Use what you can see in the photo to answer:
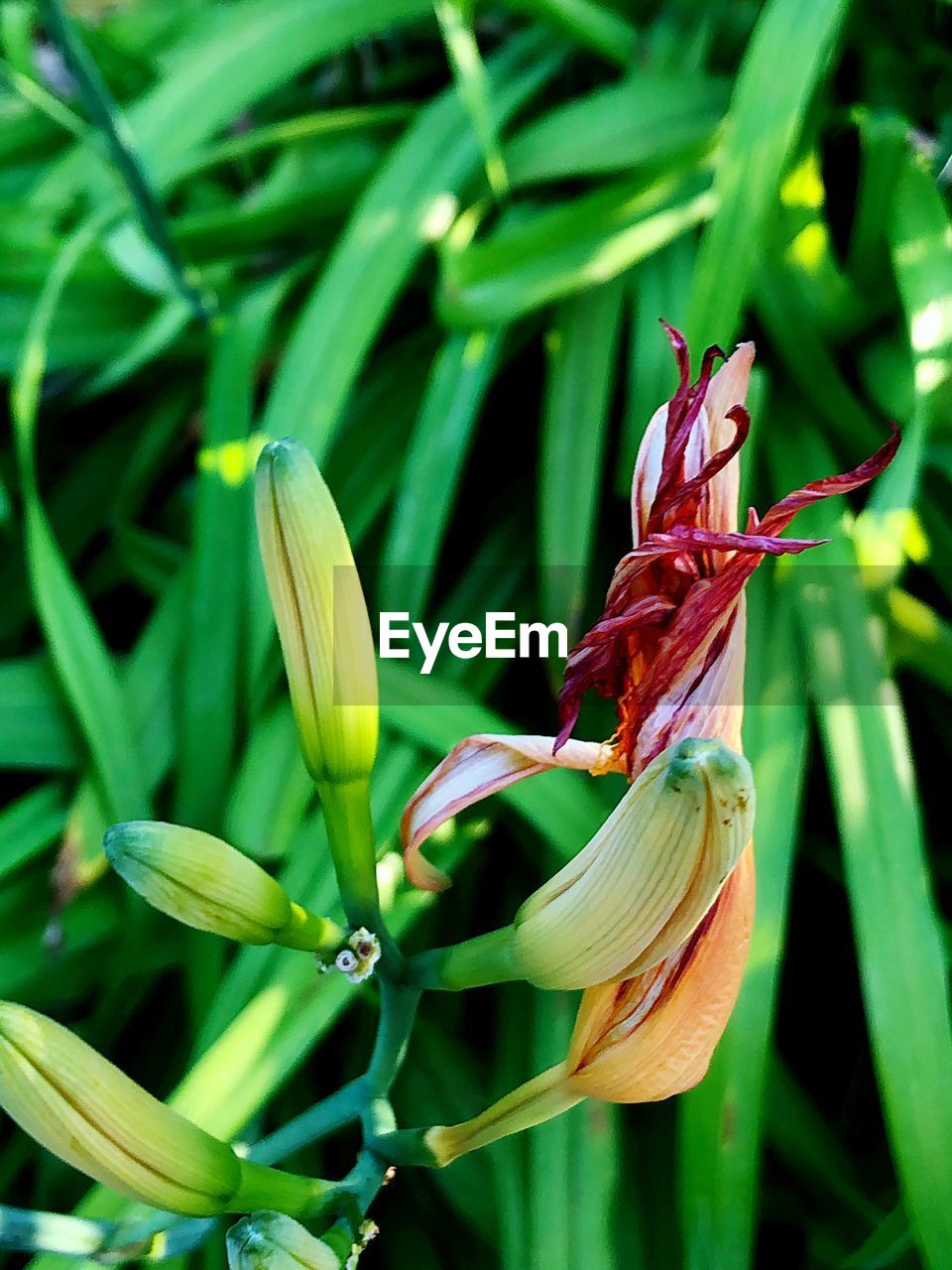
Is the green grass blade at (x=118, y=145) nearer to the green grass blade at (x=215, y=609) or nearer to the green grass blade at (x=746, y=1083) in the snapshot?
the green grass blade at (x=215, y=609)

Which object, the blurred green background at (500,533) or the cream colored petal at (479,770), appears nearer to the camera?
the cream colored petal at (479,770)

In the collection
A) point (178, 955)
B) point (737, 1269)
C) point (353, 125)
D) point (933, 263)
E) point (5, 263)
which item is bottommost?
point (737, 1269)

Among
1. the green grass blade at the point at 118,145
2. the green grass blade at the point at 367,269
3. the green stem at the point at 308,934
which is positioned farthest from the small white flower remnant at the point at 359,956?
the green grass blade at the point at 118,145

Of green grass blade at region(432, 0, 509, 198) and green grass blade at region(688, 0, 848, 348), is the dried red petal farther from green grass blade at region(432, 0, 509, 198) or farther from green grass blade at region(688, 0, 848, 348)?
green grass blade at region(432, 0, 509, 198)

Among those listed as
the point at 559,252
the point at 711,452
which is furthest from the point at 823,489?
the point at 559,252

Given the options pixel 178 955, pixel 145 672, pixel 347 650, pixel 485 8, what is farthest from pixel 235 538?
pixel 485 8

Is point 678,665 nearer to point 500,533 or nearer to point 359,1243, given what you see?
point 359,1243

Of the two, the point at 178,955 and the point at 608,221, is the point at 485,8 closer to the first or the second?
the point at 608,221
